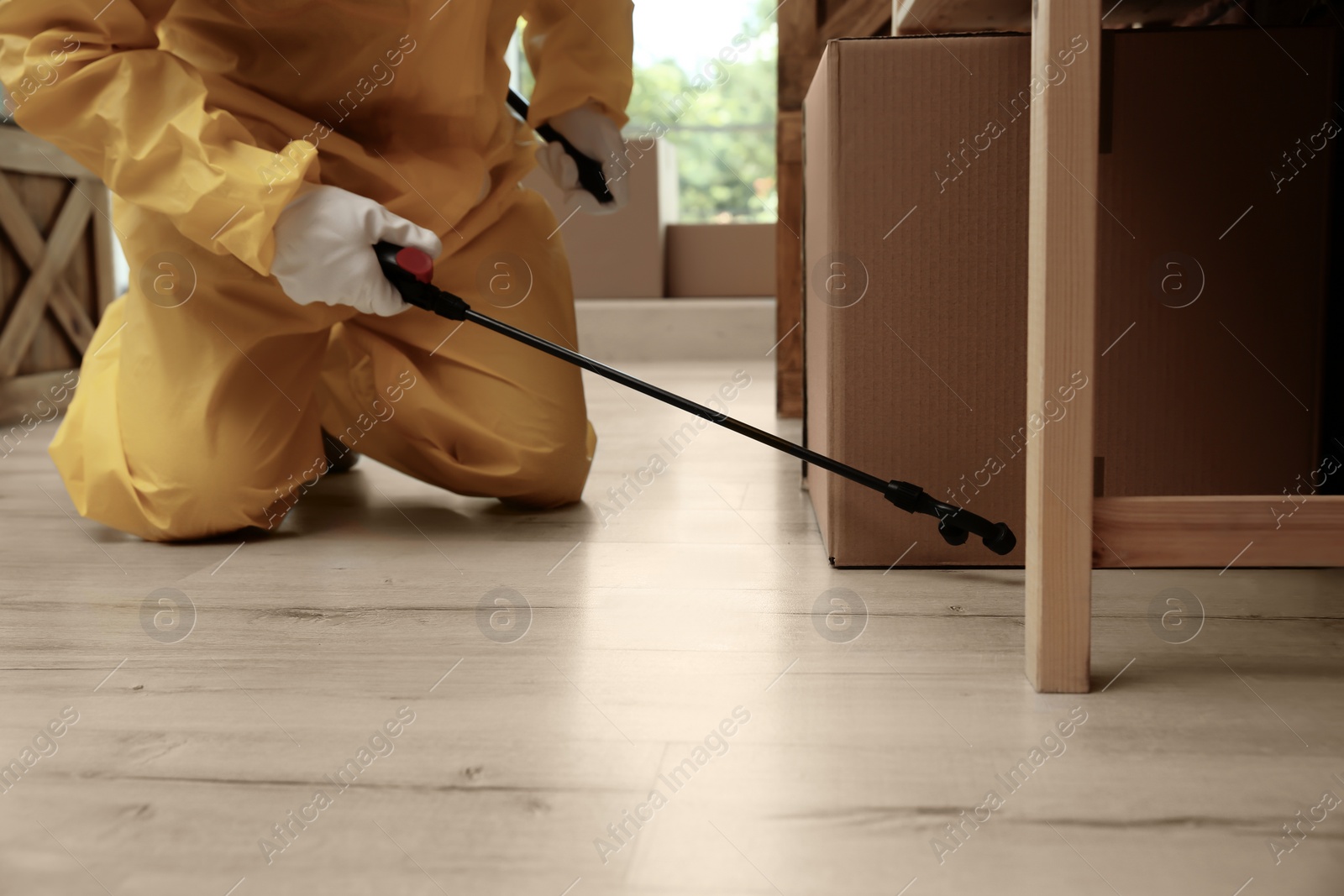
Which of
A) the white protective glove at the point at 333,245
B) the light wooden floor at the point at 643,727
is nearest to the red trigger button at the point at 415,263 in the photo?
the white protective glove at the point at 333,245

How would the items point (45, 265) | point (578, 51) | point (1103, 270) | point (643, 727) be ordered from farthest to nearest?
1. point (45, 265)
2. point (578, 51)
3. point (1103, 270)
4. point (643, 727)

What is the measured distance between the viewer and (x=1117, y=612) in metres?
0.92

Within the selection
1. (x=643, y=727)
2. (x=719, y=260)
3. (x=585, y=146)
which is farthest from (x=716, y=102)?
(x=643, y=727)

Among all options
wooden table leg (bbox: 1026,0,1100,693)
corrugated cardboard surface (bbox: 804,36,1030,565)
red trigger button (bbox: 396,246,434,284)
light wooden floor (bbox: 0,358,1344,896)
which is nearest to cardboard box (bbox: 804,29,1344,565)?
corrugated cardboard surface (bbox: 804,36,1030,565)

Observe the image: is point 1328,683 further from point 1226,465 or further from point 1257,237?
point 1257,237

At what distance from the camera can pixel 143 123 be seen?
3.44 ft

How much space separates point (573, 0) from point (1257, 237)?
0.83 meters

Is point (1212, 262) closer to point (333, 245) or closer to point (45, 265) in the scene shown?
point (333, 245)

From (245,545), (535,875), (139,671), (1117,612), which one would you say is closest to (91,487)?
(245,545)

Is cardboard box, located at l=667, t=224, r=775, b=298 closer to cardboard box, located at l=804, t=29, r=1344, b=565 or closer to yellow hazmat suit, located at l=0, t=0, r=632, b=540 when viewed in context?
yellow hazmat suit, located at l=0, t=0, r=632, b=540

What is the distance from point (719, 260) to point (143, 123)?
2825 millimetres

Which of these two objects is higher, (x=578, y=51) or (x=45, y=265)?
(x=578, y=51)

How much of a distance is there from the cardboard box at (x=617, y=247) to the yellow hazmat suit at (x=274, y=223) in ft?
6.81

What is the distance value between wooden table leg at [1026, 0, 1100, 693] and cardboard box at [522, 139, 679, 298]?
9.38 feet
